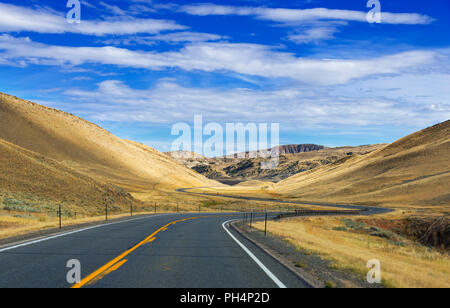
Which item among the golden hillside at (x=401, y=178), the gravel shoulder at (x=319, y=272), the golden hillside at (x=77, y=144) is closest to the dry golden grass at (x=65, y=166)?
the golden hillside at (x=77, y=144)

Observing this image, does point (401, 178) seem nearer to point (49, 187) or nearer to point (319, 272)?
point (49, 187)

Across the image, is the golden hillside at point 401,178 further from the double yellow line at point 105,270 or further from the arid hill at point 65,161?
the double yellow line at point 105,270

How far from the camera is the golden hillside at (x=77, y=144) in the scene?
391ft

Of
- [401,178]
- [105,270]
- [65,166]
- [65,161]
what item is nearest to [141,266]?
[105,270]

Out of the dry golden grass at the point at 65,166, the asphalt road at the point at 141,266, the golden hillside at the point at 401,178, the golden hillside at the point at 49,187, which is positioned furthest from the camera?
the golden hillside at the point at 401,178

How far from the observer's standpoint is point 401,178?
106000 millimetres

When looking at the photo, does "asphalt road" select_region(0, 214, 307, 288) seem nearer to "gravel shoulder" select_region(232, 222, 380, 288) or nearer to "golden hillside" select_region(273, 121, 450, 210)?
"gravel shoulder" select_region(232, 222, 380, 288)

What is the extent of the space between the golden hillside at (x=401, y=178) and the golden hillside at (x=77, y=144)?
5612cm

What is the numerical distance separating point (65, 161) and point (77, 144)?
76.9 ft

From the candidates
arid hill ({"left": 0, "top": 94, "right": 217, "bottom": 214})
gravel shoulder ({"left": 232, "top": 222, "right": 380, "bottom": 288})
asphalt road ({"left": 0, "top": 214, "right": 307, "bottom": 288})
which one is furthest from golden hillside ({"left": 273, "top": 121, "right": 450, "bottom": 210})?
asphalt road ({"left": 0, "top": 214, "right": 307, "bottom": 288})
